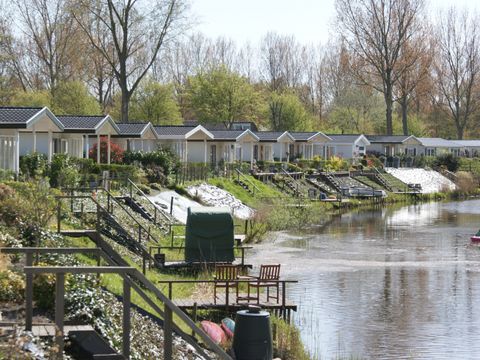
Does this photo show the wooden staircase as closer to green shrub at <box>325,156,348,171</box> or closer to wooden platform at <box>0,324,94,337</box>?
wooden platform at <box>0,324,94,337</box>

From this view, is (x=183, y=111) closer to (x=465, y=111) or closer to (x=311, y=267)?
(x=465, y=111)

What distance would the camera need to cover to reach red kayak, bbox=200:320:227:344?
746 inches

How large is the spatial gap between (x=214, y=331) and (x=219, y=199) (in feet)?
120

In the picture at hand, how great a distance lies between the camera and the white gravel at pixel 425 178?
90.3 m

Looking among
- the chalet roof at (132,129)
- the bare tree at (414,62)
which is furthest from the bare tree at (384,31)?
the chalet roof at (132,129)

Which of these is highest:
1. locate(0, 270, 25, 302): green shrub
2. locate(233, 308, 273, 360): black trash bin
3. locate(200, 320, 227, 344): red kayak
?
locate(0, 270, 25, 302): green shrub

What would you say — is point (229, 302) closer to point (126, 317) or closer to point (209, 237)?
point (209, 237)

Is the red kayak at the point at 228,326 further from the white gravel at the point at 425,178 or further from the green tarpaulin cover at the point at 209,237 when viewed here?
the white gravel at the point at 425,178

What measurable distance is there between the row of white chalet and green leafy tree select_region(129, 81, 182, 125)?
29.6 feet

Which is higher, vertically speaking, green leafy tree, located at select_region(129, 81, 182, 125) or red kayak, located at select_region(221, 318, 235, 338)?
green leafy tree, located at select_region(129, 81, 182, 125)

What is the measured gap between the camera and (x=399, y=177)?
300 ft

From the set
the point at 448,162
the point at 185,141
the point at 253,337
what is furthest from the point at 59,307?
the point at 448,162

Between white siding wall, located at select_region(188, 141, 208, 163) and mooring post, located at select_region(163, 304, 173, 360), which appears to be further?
white siding wall, located at select_region(188, 141, 208, 163)

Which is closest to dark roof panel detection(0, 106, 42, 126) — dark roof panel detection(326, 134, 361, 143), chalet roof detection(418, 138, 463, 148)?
dark roof panel detection(326, 134, 361, 143)
